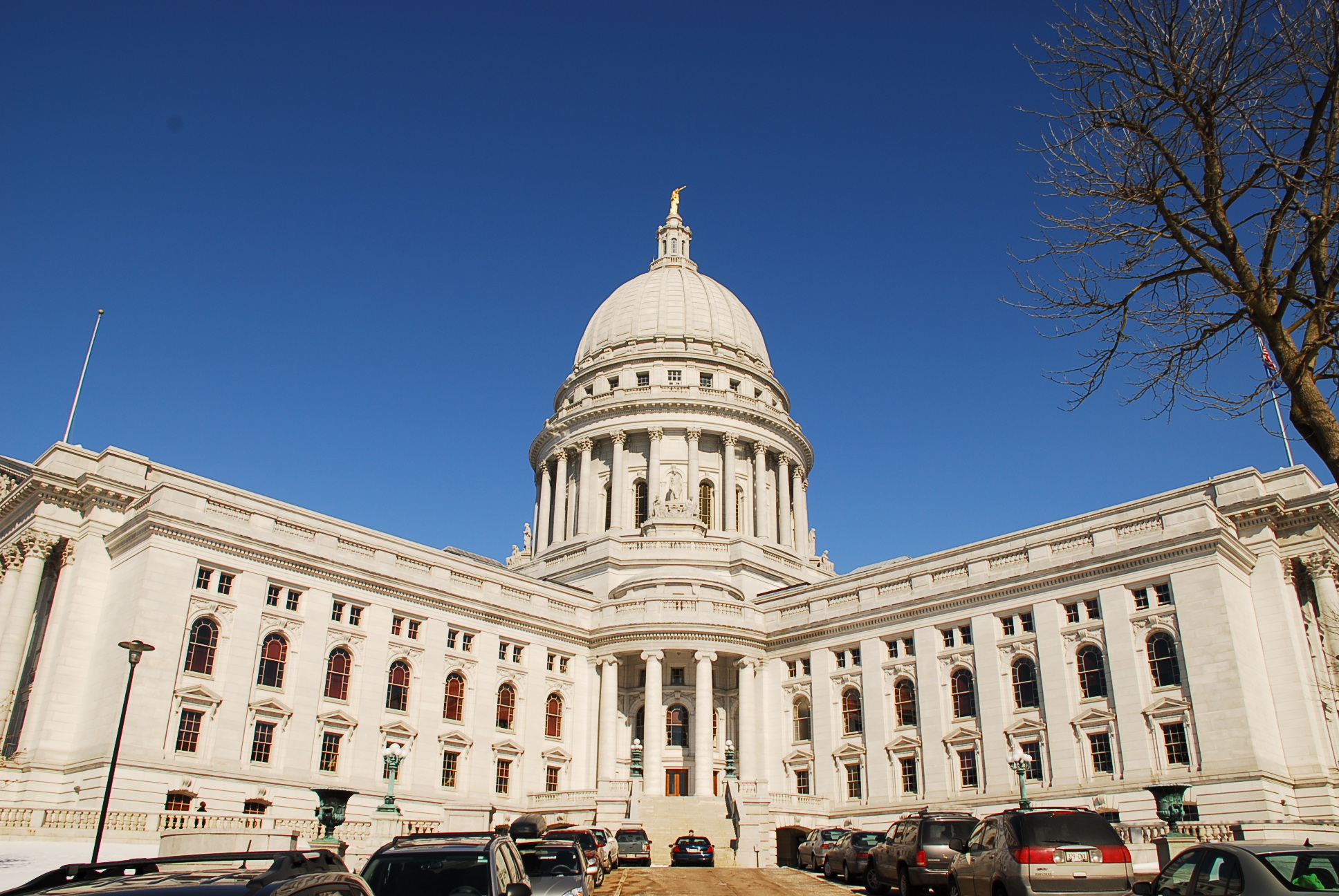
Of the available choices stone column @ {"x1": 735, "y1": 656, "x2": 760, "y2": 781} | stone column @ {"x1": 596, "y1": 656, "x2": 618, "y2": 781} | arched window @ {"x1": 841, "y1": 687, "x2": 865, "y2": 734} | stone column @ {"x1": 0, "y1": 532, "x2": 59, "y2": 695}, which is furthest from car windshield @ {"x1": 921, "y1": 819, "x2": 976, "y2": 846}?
stone column @ {"x1": 0, "y1": 532, "x2": 59, "y2": 695}

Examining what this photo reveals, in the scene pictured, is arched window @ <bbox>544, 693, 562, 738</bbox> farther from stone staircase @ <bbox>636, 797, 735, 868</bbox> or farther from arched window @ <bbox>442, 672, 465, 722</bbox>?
stone staircase @ <bbox>636, 797, 735, 868</bbox>

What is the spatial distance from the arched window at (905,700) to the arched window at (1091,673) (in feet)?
28.8

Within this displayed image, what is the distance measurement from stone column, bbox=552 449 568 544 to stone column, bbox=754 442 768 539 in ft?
49.3

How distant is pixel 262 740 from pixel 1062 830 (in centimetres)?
3826

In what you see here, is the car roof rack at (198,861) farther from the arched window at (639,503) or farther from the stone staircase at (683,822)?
the arched window at (639,503)

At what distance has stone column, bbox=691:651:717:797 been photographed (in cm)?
5441

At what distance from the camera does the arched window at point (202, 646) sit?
44125 mm

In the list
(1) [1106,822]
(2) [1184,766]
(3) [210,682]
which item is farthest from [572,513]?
(1) [1106,822]

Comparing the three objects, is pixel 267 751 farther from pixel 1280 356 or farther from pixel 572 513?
pixel 1280 356

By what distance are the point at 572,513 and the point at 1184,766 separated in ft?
161

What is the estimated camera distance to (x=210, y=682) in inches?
1741

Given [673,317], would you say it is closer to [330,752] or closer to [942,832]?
[330,752]

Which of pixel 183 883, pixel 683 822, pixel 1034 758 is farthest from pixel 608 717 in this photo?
pixel 183 883

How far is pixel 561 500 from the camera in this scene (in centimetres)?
8162
